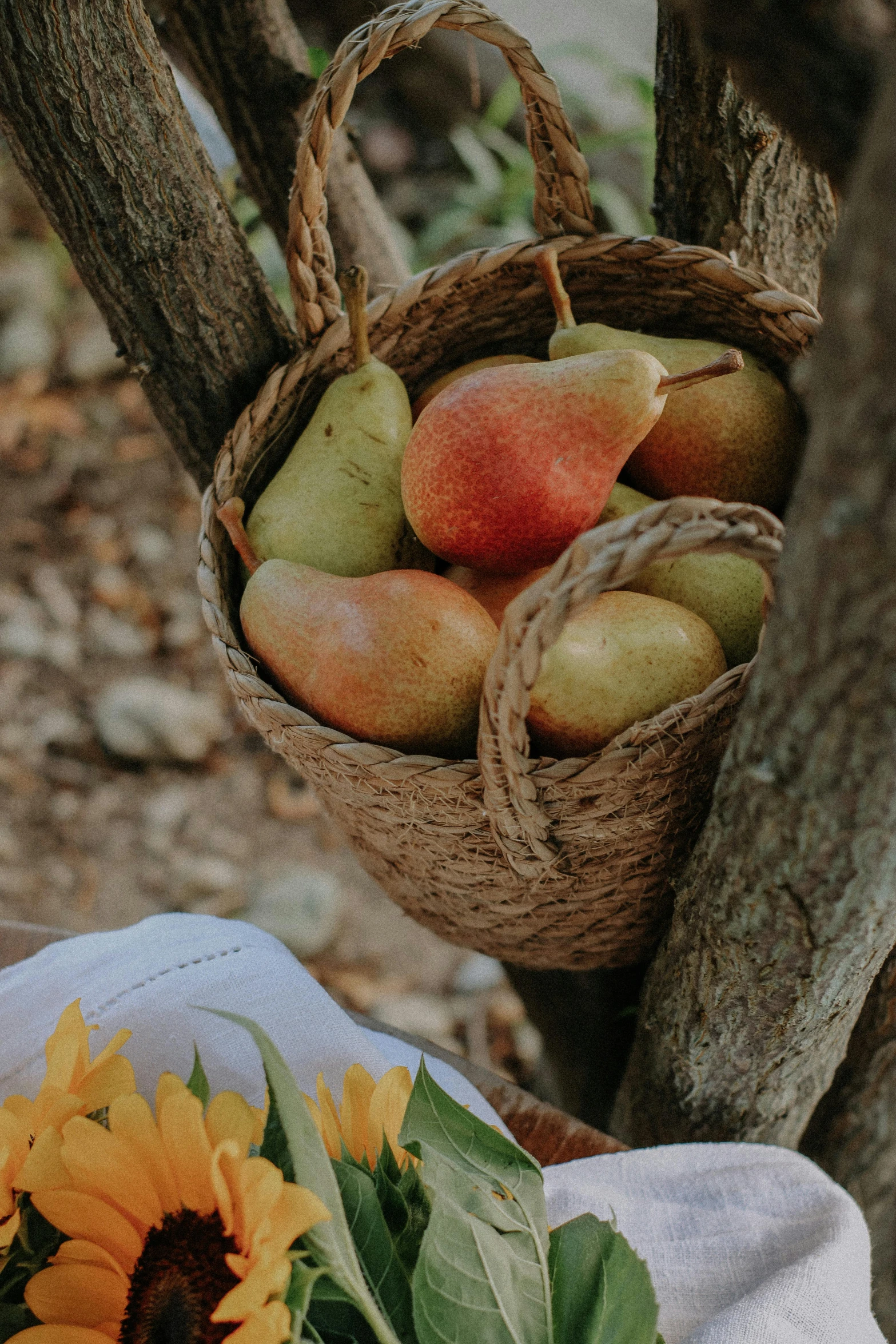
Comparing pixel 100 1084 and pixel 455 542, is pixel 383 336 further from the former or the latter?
pixel 100 1084

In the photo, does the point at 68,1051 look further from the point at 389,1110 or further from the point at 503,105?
the point at 503,105

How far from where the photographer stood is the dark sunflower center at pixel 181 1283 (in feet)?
1.35

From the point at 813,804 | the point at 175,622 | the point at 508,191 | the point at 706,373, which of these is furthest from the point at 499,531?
the point at 508,191

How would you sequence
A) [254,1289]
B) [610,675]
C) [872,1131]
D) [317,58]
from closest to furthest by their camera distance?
[254,1289] < [610,675] < [872,1131] < [317,58]

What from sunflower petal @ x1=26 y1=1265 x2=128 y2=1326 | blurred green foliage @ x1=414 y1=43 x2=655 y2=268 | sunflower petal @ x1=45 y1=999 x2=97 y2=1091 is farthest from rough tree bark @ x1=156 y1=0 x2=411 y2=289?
blurred green foliage @ x1=414 y1=43 x2=655 y2=268

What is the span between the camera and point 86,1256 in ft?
1.45

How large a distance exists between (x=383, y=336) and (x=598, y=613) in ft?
1.19

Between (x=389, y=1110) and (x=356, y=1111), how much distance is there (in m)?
0.02

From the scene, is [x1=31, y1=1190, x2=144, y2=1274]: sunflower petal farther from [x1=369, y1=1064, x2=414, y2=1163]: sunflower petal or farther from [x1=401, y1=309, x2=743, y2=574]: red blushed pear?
[x1=401, y1=309, x2=743, y2=574]: red blushed pear

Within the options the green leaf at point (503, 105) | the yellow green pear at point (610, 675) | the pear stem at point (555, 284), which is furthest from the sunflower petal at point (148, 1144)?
the green leaf at point (503, 105)

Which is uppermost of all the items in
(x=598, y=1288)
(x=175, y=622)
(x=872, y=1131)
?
(x=598, y=1288)

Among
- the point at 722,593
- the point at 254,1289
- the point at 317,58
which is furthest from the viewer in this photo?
the point at 317,58

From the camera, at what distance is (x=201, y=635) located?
1.85m

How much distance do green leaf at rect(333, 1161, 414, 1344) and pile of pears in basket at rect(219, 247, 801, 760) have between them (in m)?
0.29
